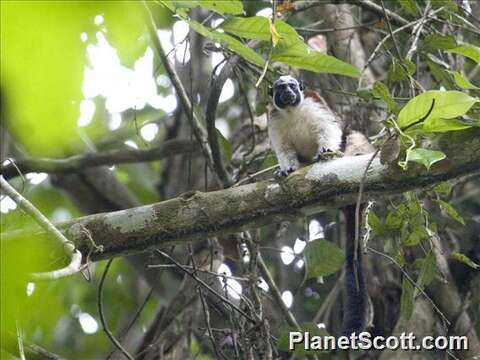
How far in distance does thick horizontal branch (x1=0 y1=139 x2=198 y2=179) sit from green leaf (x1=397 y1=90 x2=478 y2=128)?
1599 mm

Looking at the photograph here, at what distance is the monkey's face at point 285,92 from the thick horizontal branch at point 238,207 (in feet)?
4.07

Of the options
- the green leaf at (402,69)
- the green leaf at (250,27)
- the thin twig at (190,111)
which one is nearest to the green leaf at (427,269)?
the green leaf at (402,69)

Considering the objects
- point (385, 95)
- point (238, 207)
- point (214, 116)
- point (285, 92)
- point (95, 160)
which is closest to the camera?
point (385, 95)

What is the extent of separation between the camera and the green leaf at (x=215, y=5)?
3.94 feet

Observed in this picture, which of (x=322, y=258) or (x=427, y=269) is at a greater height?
(x=322, y=258)

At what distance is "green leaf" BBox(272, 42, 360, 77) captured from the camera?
207cm

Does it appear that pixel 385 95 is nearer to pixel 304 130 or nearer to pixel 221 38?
pixel 221 38

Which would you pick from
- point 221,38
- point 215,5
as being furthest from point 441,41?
point 215,5

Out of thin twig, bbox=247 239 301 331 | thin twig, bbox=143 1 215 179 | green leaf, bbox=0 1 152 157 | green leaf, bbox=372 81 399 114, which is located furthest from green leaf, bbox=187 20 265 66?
thin twig, bbox=247 239 301 331

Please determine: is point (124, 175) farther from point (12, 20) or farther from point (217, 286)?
point (12, 20)

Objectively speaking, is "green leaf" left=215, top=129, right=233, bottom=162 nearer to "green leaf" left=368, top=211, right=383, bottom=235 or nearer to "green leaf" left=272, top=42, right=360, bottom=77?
"green leaf" left=368, top=211, right=383, bottom=235

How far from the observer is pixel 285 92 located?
381 centimetres

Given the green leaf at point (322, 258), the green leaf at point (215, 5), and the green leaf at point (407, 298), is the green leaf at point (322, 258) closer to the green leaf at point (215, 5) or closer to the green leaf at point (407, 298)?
the green leaf at point (407, 298)

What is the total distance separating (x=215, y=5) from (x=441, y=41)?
2059 mm
